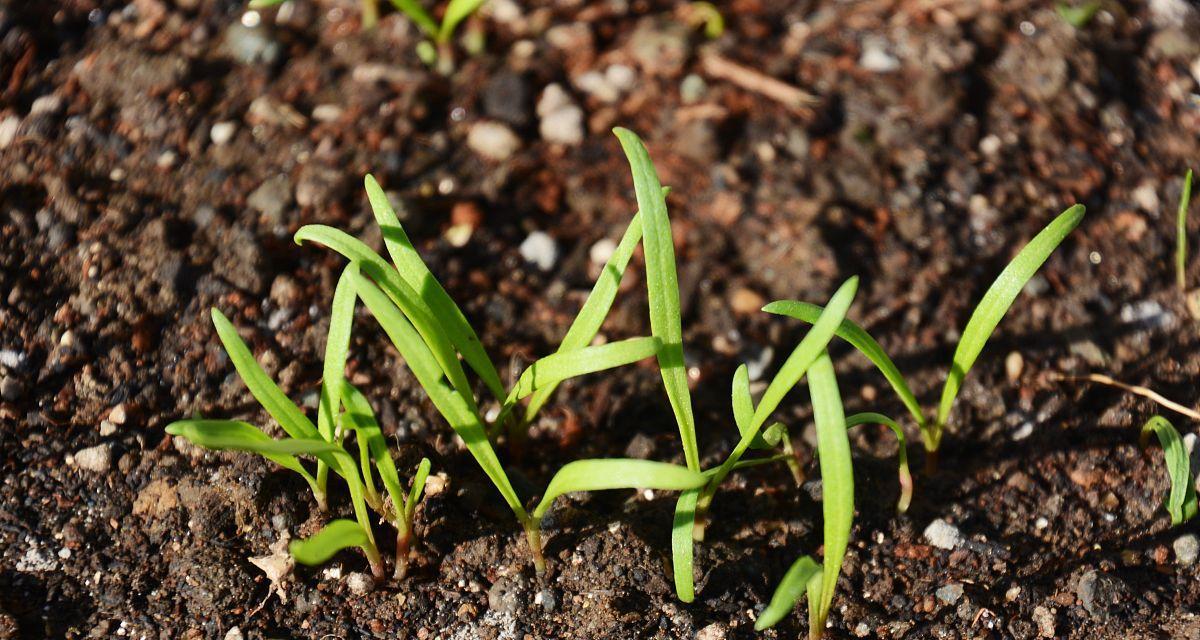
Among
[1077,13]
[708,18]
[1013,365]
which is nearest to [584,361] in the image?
[1013,365]

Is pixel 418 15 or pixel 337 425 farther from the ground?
pixel 418 15

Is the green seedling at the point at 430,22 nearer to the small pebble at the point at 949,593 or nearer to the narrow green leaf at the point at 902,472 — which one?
the narrow green leaf at the point at 902,472

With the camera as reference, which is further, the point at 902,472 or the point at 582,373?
the point at 902,472

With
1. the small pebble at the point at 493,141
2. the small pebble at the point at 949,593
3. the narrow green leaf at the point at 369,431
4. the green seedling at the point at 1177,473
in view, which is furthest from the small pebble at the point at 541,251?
the green seedling at the point at 1177,473

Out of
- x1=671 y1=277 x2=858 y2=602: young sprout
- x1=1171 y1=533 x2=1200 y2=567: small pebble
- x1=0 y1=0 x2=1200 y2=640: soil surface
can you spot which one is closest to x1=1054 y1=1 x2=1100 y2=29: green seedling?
x1=0 y1=0 x2=1200 y2=640: soil surface

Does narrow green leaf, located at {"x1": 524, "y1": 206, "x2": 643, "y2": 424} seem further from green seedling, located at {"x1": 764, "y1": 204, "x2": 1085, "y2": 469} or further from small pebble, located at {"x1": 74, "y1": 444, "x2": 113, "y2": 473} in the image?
small pebble, located at {"x1": 74, "y1": 444, "x2": 113, "y2": 473}

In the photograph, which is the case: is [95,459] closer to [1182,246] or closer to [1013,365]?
[1013,365]
